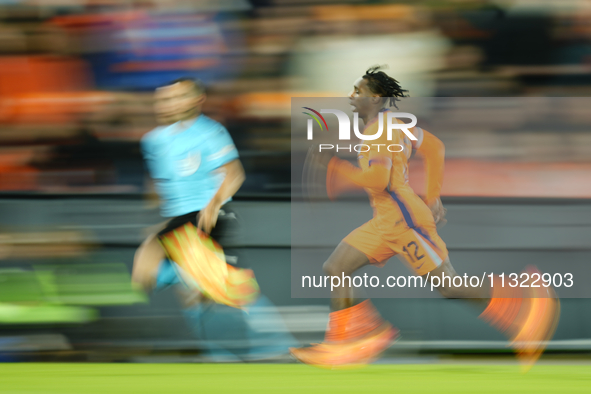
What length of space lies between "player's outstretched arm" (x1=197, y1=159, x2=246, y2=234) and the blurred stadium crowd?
0.07 meters

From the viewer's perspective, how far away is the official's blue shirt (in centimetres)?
370

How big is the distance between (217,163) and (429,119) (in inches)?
49.6

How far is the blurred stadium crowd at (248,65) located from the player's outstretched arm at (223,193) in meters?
0.07

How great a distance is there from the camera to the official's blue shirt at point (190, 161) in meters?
3.70

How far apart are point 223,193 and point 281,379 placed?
3.61 feet

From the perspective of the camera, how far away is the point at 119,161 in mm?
3883

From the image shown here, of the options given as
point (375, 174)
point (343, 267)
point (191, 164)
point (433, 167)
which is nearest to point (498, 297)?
point (433, 167)

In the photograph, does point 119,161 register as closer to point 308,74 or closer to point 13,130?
point 13,130

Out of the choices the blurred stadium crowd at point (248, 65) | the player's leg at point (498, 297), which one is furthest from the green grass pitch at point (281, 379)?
the blurred stadium crowd at point (248, 65)

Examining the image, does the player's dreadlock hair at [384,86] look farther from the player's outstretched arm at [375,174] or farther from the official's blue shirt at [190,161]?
the official's blue shirt at [190,161]

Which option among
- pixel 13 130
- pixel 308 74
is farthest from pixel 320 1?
pixel 13 130

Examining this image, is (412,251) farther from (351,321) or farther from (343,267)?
(351,321)

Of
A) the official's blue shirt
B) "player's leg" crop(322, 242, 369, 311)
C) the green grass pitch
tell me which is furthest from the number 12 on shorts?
the official's blue shirt

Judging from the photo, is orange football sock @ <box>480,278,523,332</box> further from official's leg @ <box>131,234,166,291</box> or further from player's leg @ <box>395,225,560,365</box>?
official's leg @ <box>131,234,166,291</box>
